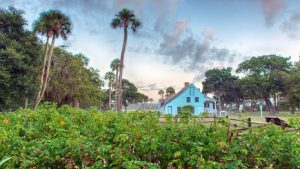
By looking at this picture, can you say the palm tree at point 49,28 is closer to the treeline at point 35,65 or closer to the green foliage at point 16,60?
the treeline at point 35,65

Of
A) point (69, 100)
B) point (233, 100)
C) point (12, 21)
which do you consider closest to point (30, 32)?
point (12, 21)

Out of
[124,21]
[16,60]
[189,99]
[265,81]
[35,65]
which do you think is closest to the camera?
[16,60]

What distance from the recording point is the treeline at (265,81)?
42469 millimetres

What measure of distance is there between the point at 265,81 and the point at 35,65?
40.2 meters

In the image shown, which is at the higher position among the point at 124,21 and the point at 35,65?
the point at 124,21

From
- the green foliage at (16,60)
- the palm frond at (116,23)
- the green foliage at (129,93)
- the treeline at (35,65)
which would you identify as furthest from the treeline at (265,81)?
the green foliage at (16,60)

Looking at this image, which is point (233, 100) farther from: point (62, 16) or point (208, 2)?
point (208, 2)

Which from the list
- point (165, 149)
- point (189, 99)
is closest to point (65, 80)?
point (189, 99)

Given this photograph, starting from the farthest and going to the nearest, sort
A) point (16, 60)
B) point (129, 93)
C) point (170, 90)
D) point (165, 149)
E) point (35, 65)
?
point (170, 90) < point (129, 93) < point (35, 65) < point (16, 60) < point (165, 149)

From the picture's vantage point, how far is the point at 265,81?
164 ft

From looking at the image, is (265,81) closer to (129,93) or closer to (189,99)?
(189,99)

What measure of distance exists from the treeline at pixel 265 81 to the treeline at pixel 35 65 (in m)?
29.4

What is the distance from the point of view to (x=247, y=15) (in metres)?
11.2

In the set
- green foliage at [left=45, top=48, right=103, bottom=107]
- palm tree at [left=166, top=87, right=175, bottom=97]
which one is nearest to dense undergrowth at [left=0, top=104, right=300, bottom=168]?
green foliage at [left=45, top=48, right=103, bottom=107]
